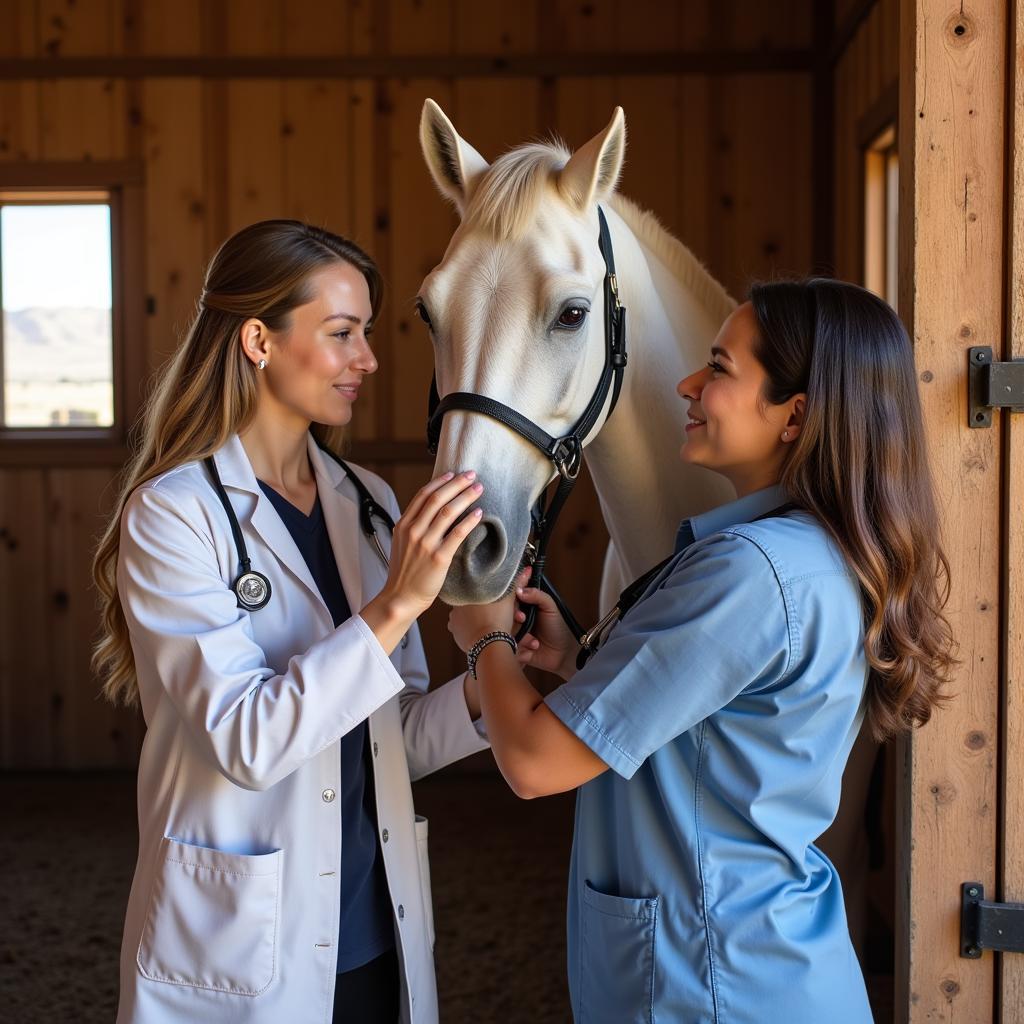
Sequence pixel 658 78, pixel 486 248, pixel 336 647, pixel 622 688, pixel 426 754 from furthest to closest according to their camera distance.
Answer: pixel 658 78, pixel 426 754, pixel 486 248, pixel 336 647, pixel 622 688

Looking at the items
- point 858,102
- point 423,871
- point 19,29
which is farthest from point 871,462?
point 19,29

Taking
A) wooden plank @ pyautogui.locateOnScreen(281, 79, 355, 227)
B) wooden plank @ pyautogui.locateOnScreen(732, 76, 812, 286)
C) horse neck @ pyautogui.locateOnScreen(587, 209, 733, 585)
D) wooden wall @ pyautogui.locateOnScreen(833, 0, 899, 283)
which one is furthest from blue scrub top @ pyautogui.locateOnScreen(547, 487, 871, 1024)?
wooden plank @ pyautogui.locateOnScreen(281, 79, 355, 227)

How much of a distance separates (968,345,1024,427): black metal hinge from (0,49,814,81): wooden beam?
10.6 ft

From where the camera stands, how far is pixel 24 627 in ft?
14.2

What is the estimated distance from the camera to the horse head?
1169 mm

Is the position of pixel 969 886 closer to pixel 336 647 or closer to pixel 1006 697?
pixel 1006 697

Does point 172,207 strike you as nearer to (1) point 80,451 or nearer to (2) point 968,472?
(1) point 80,451

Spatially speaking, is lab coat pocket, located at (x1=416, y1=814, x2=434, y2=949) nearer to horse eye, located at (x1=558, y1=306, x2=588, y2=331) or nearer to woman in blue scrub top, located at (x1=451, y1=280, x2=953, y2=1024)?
woman in blue scrub top, located at (x1=451, y1=280, x2=953, y2=1024)

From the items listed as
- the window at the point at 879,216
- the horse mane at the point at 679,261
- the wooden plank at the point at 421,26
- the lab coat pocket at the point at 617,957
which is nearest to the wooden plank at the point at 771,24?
the window at the point at 879,216

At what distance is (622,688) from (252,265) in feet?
2.50

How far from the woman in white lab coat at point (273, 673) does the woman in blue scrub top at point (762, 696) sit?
0.22 m

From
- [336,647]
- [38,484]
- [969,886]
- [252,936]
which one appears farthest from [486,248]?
[38,484]

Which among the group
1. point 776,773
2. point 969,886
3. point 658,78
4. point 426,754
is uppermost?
point 658,78

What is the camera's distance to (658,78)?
4.15 meters
